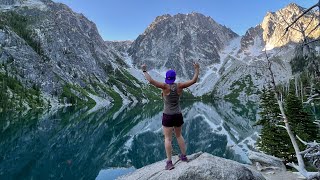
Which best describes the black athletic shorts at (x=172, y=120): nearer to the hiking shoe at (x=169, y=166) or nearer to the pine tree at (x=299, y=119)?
the hiking shoe at (x=169, y=166)

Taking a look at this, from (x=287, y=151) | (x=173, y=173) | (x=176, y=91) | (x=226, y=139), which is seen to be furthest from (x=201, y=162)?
(x=226, y=139)

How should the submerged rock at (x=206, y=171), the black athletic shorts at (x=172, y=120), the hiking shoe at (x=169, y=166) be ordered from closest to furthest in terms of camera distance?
the submerged rock at (x=206, y=171) → the black athletic shorts at (x=172, y=120) → the hiking shoe at (x=169, y=166)

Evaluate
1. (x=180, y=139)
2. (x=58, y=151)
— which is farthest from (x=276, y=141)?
(x=58, y=151)

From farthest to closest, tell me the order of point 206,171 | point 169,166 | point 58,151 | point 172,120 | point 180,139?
point 58,151
point 180,139
point 169,166
point 172,120
point 206,171

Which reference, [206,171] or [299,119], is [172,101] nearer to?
[206,171]

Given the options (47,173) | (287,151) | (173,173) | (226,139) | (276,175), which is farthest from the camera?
(226,139)

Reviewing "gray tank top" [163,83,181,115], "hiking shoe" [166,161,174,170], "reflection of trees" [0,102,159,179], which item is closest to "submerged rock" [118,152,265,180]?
"hiking shoe" [166,161,174,170]

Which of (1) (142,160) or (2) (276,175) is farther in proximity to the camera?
(1) (142,160)

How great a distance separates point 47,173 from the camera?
161 feet

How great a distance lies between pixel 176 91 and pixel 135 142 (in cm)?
6969

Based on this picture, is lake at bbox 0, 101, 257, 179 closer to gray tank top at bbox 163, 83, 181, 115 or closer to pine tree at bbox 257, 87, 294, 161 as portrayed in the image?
pine tree at bbox 257, 87, 294, 161

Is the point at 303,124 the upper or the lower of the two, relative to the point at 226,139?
upper

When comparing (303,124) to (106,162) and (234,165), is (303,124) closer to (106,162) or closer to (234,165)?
(234,165)

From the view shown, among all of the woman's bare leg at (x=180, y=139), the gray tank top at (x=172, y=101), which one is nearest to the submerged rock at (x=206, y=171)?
the woman's bare leg at (x=180, y=139)
